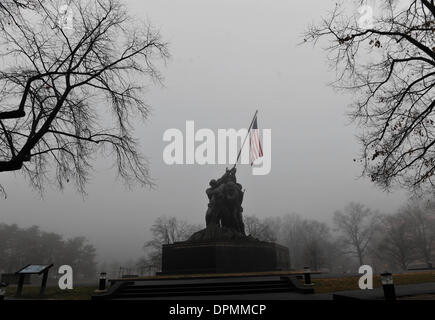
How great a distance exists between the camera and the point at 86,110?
414 inches

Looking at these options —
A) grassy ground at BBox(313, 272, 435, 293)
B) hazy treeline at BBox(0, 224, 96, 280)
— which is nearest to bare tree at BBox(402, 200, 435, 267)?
grassy ground at BBox(313, 272, 435, 293)

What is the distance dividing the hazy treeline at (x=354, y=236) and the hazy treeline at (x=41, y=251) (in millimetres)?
18864

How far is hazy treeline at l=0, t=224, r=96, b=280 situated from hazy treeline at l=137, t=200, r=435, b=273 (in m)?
18.9

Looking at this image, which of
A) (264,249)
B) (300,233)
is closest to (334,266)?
(300,233)

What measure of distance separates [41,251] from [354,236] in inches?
2601

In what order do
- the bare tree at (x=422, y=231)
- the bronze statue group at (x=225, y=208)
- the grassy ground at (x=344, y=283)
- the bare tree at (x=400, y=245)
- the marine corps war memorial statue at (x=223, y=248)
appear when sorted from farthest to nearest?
the bare tree at (x=422, y=231) < the bare tree at (x=400, y=245) < the bronze statue group at (x=225, y=208) < the marine corps war memorial statue at (x=223, y=248) < the grassy ground at (x=344, y=283)

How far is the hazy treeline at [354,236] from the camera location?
153 ft

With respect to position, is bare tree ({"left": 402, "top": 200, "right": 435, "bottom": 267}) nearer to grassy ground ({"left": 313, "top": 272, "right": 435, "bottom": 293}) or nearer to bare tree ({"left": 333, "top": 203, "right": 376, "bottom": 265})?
bare tree ({"left": 333, "top": 203, "right": 376, "bottom": 265})

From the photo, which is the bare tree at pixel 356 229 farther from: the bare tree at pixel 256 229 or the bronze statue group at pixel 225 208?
the bronze statue group at pixel 225 208

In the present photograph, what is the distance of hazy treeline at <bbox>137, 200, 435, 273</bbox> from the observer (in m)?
46.5

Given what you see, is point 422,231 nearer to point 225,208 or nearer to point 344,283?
point 225,208

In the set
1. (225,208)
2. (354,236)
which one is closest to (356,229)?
(354,236)

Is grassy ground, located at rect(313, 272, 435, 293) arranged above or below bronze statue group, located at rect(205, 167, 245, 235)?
below

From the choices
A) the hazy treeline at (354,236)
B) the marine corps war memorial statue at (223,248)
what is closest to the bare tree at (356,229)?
the hazy treeline at (354,236)
